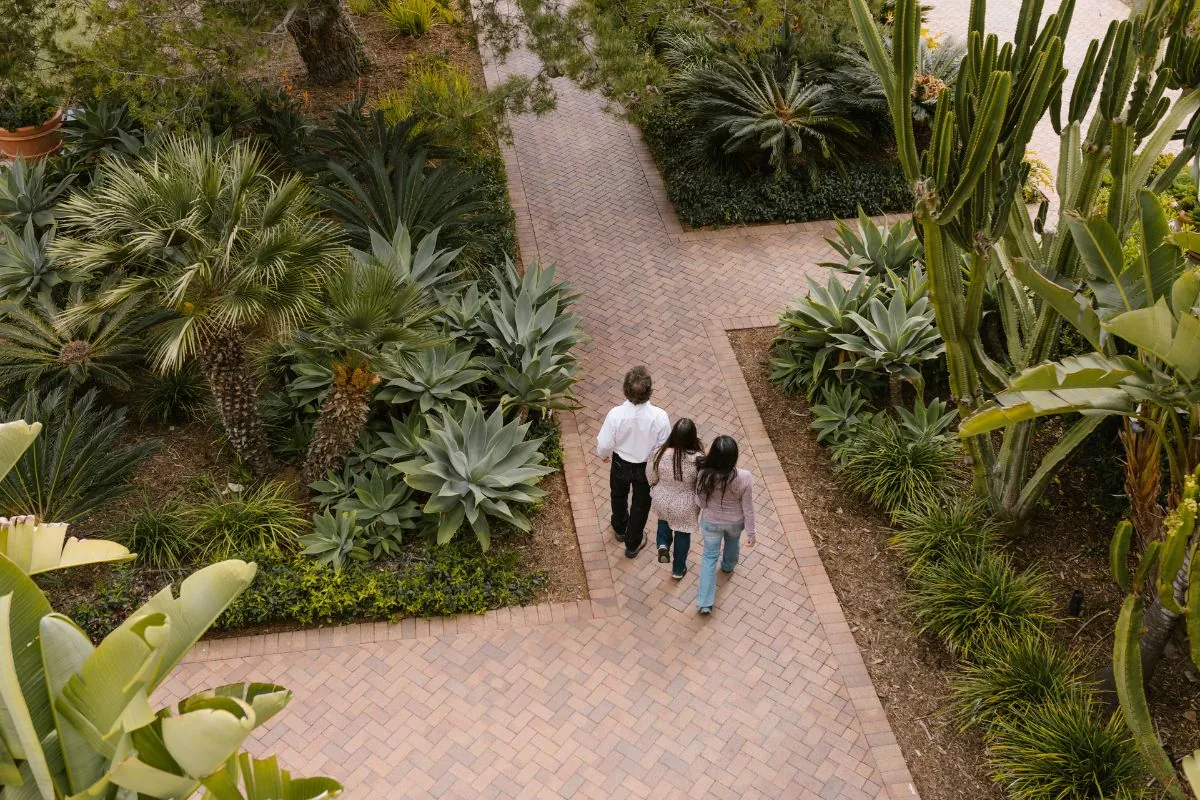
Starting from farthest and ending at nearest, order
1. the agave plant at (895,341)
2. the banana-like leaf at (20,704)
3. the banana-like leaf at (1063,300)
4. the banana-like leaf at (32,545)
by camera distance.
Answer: the agave plant at (895,341), the banana-like leaf at (1063,300), the banana-like leaf at (32,545), the banana-like leaf at (20,704)

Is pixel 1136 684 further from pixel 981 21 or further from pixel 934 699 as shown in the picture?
pixel 981 21

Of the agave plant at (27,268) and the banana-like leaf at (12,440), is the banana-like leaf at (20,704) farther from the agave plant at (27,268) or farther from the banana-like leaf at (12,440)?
the agave plant at (27,268)

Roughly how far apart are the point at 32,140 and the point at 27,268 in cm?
445

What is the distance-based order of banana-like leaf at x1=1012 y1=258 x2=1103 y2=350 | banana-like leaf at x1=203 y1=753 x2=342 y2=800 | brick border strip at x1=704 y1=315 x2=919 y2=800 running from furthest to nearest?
brick border strip at x1=704 y1=315 x2=919 y2=800, banana-like leaf at x1=1012 y1=258 x2=1103 y2=350, banana-like leaf at x1=203 y1=753 x2=342 y2=800

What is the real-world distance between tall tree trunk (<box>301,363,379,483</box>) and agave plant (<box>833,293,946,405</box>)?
371 cm

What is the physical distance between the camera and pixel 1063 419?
27.8ft

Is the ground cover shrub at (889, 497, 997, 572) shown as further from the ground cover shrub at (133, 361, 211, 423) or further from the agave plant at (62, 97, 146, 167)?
the agave plant at (62, 97, 146, 167)

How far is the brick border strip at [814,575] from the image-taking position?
256 inches

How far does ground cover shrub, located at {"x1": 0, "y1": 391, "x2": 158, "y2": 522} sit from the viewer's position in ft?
24.4

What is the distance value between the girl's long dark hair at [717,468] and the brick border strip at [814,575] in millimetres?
1297

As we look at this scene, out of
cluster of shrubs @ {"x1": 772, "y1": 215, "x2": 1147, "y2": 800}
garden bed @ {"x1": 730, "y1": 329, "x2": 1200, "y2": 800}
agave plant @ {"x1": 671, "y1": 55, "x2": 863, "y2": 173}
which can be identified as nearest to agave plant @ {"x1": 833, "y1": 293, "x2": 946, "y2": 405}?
cluster of shrubs @ {"x1": 772, "y1": 215, "x2": 1147, "y2": 800}

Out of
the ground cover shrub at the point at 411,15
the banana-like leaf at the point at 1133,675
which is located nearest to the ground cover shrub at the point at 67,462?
the banana-like leaf at the point at 1133,675

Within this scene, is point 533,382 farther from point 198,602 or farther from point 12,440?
point 198,602

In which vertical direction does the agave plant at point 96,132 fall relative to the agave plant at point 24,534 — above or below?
below
